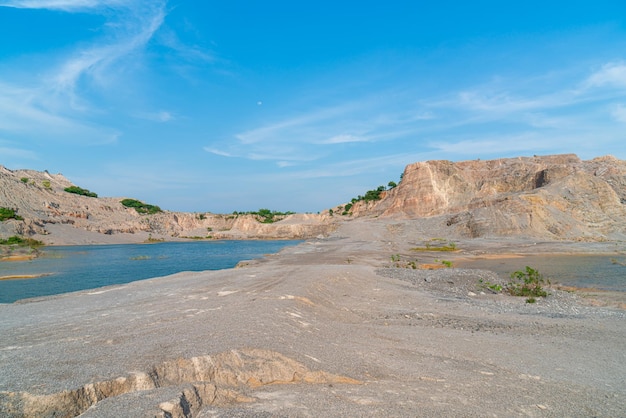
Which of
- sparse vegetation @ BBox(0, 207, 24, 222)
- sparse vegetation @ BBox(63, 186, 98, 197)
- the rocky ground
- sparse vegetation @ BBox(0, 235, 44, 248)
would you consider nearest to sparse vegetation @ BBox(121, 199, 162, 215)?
sparse vegetation @ BBox(63, 186, 98, 197)

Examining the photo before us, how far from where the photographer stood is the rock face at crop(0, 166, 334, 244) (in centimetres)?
5744

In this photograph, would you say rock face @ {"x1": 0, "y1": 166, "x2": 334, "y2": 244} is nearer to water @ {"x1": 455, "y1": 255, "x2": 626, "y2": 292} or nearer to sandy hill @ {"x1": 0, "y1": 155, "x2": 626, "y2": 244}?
sandy hill @ {"x1": 0, "y1": 155, "x2": 626, "y2": 244}

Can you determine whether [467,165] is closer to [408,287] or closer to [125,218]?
[408,287]

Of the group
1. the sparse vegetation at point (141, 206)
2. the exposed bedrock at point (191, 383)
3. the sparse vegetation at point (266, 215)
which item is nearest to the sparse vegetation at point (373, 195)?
the sparse vegetation at point (266, 215)

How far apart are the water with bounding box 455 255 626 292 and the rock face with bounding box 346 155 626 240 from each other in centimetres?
1300

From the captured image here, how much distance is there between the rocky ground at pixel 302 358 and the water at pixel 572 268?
717 centimetres

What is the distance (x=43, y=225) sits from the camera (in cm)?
5709

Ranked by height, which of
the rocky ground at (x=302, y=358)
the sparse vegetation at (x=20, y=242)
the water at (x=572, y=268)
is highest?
the sparse vegetation at (x=20, y=242)

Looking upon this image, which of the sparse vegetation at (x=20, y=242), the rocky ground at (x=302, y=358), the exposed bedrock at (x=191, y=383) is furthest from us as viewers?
the sparse vegetation at (x=20, y=242)

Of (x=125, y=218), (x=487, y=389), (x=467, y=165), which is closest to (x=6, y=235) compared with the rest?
(x=125, y=218)

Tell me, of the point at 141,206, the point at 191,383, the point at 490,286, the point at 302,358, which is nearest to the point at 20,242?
the point at 141,206

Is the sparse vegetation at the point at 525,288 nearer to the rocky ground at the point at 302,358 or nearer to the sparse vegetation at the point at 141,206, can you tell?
the rocky ground at the point at 302,358

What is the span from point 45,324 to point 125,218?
7958 cm

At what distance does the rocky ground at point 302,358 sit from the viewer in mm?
4301
